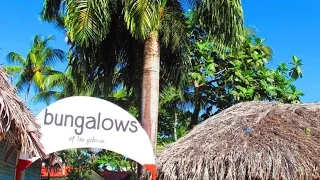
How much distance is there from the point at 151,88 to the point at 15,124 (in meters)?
5.54

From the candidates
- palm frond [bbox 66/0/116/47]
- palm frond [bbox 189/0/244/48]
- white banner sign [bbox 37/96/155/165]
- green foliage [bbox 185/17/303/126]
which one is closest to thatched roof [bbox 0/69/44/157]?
white banner sign [bbox 37/96/155/165]

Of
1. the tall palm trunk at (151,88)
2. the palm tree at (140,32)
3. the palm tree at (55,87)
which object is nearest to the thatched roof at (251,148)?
the tall palm trunk at (151,88)

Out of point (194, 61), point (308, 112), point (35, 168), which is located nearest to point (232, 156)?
point (308, 112)

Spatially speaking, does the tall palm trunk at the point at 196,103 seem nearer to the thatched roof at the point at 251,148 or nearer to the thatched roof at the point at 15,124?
the thatched roof at the point at 251,148

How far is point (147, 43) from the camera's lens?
1262cm

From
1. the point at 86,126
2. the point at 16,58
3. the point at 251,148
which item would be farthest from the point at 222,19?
the point at 16,58

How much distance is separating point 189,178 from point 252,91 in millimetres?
8159

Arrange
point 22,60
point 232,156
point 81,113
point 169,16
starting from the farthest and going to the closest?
1. point 22,60
2. point 169,16
3. point 232,156
4. point 81,113

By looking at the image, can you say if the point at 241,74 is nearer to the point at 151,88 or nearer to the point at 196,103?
the point at 196,103

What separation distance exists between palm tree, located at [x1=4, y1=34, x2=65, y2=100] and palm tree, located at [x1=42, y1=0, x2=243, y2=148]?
52.0 feet

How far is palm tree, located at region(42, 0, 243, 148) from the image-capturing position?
12.1 metres

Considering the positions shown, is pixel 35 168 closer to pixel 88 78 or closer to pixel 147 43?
pixel 88 78

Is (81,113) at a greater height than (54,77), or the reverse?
(54,77)

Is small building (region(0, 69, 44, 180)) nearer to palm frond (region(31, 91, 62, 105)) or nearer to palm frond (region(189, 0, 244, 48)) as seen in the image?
palm frond (region(189, 0, 244, 48))
